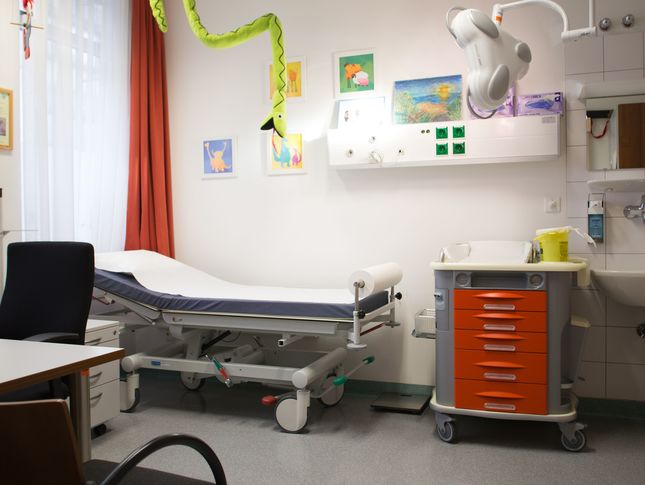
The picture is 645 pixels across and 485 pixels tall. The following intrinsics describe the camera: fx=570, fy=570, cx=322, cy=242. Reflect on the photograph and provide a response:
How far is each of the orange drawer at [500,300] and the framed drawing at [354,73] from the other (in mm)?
1681

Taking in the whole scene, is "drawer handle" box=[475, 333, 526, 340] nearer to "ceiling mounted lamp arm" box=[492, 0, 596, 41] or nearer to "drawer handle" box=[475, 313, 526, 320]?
"drawer handle" box=[475, 313, 526, 320]

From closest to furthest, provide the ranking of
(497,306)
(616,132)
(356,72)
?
(497,306)
(616,132)
(356,72)

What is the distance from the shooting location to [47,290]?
2523 mm

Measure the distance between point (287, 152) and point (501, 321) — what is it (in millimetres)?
2023

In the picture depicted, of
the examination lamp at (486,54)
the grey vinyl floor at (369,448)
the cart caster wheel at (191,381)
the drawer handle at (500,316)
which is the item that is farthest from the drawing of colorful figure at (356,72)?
the cart caster wheel at (191,381)

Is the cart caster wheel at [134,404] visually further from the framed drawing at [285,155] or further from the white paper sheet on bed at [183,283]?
the framed drawing at [285,155]

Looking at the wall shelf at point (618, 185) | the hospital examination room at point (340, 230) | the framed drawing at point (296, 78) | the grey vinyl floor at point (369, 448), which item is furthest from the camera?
the framed drawing at point (296, 78)

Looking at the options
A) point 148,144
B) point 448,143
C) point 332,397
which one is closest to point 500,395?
point 332,397

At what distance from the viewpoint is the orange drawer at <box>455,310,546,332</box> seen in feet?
9.81

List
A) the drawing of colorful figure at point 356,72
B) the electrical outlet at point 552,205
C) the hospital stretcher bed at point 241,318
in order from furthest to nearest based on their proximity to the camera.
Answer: the drawing of colorful figure at point 356,72 → the electrical outlet at point 552,205 → the hospital stretcher bed at point 241,318

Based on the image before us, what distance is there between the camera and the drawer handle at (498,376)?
9.89 ft

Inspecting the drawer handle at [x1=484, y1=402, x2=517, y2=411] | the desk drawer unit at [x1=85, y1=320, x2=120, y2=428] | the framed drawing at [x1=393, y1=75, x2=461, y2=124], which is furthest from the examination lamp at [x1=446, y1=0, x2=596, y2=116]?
the desk drawer unit at [x1=85, y1=320, x2=120, y2=428]

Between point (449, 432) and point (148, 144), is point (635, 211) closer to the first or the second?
point (449, 432)

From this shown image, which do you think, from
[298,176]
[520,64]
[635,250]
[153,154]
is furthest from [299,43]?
[635,250]
